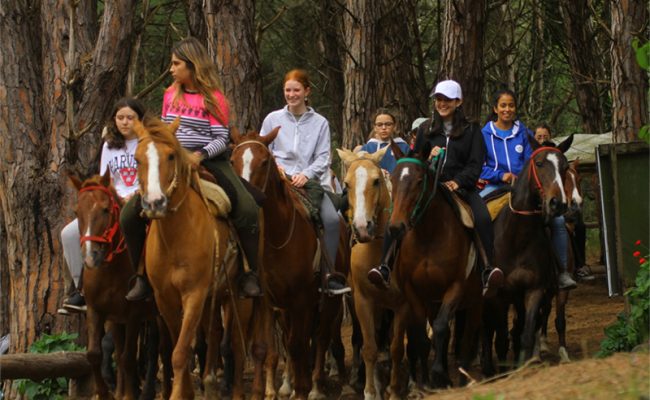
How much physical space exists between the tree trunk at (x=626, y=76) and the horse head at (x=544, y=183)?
793 cm

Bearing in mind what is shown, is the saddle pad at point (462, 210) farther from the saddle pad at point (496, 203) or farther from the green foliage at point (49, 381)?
the green foliage at point (49, 381)

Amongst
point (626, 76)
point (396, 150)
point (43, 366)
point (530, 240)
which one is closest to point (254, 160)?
point (396, 150)

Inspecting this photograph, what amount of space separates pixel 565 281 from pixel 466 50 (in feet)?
19.1

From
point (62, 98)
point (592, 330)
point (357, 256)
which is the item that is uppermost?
point (62, 98)

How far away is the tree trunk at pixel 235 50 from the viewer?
56.7ft

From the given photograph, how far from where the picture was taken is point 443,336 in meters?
12.7

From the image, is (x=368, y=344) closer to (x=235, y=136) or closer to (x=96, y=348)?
(x=235, y=136)

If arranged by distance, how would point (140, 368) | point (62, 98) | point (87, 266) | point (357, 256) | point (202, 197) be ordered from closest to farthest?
1. point (202, 197)
2. point (87, 266)
3. point (357, 256)
4. point (140, 368)
5. point (62, 98)

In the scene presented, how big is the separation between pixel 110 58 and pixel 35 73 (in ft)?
6.62

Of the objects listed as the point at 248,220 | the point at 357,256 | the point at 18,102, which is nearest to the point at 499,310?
the point at 357,256

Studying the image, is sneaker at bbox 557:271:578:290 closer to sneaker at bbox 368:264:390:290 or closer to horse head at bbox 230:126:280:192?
sneaker at bbox 368:264:390:290

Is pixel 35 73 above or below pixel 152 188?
above

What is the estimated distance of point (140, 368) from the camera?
1597 centimetres

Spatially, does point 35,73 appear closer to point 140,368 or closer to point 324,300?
point 140,368
